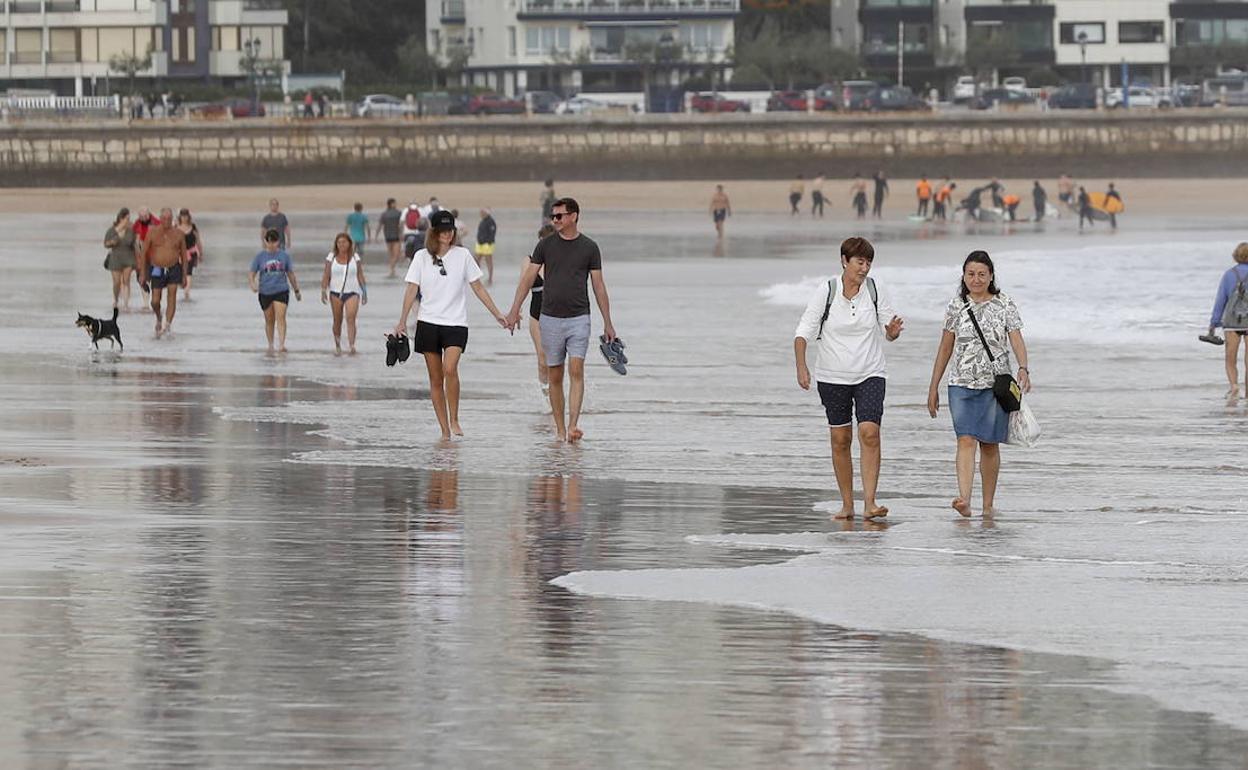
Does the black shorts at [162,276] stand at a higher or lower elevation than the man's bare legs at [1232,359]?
higher

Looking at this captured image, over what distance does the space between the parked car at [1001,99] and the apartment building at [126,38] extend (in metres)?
33.6

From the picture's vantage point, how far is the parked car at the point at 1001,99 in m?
92.0

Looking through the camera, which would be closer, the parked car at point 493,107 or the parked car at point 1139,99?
the parked car at point 1139,99

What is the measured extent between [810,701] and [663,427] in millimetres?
8609

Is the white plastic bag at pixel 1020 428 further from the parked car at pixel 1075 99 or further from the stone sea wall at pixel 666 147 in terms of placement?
the parked car at pixel 1075 99

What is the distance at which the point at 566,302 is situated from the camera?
1466 centimetres

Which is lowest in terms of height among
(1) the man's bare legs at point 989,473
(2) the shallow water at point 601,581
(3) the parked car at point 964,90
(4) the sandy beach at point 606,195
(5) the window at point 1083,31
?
(2) the shallow water at point 601,581

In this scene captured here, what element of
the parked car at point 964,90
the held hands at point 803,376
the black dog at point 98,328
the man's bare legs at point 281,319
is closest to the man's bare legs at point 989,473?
the held hands at point 803,376

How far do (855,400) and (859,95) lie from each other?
8362cm

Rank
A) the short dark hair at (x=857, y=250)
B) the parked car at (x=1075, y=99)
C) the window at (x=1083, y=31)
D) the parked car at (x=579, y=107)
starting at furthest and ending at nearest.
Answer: the window at (x=1083, y=31), the parked car at (x=1075, y=99), the parked car at (x=579, y=107), the short dark hair at (x=857, y=250)

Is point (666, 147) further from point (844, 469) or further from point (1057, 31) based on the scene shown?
point (844, 469)

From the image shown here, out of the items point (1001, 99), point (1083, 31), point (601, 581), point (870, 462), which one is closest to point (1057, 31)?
point (1083, 31)

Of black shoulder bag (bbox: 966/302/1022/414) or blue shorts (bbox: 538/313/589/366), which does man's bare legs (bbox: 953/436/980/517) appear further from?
blue shorts (bbox: 538/313/589/366)

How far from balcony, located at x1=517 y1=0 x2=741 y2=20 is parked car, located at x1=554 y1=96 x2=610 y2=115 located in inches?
733
